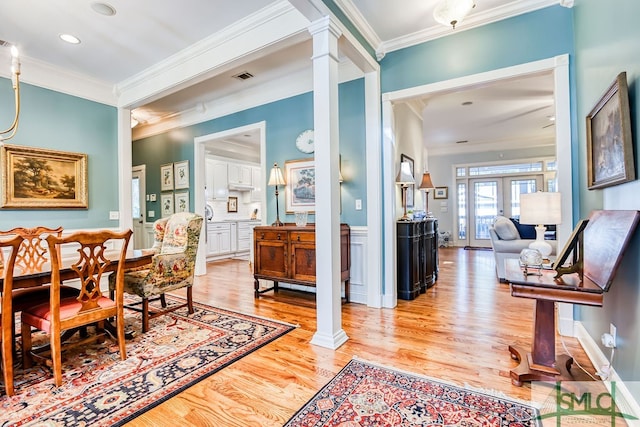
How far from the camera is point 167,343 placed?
2.49m

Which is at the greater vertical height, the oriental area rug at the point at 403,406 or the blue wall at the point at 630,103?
the blue wall at the point at 630,103

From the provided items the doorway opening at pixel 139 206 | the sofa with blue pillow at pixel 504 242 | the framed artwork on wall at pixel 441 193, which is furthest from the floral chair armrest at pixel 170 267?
the framed artwork on wall at pixel 441 193

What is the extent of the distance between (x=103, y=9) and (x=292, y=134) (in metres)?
2.23

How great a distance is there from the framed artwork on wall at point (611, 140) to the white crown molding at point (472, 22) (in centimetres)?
123

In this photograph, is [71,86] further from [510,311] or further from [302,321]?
[510,311]

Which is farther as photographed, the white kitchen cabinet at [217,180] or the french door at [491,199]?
the french door at [491,199]

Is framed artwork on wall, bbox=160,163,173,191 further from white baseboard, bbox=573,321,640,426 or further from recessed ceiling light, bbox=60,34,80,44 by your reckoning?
white baseboard, bbox=573,321,640,426

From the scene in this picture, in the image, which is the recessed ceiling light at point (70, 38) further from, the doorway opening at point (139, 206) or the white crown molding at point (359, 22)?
the doorway opening at point (139, 206)

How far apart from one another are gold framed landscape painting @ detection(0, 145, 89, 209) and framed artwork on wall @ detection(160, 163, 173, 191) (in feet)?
4.69

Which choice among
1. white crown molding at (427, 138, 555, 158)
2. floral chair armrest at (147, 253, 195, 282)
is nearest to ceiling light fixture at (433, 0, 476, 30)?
floral chair armrest at (147, 253, 195, 282)

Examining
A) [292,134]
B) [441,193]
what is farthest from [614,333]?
[441,193]

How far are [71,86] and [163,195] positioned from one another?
212 cm

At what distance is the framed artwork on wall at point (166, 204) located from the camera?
555 cm

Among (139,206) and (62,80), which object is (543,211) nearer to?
(62,80)
